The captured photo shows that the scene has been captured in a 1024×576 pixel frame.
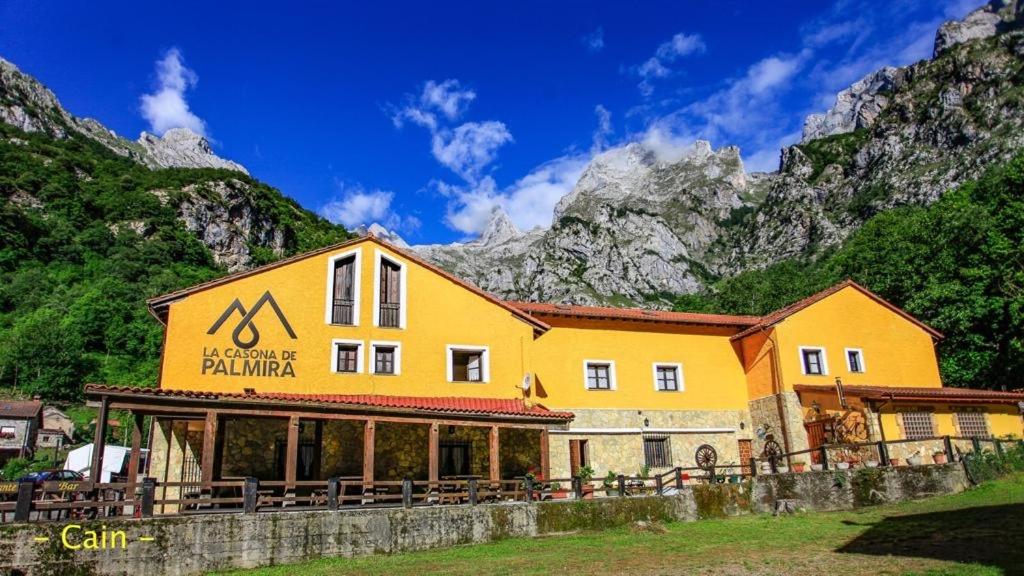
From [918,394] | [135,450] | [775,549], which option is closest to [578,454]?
[775,549]

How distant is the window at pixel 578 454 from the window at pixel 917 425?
12275mm

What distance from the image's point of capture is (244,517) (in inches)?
541

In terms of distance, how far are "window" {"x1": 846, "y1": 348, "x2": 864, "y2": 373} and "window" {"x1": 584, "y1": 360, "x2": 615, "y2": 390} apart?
407 inches

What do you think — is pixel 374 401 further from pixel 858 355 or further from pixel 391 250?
pixel 858 355

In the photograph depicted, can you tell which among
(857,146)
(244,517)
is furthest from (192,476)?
(857,146)

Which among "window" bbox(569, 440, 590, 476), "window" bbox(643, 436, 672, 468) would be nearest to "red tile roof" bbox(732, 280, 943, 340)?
"window" bbox(643, 436, 672, 468)

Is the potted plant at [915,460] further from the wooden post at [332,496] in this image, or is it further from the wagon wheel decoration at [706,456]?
the wooden post at [332,496]

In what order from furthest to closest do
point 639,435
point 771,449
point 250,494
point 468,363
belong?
point 771,449, point 639,435, point 468,363, point 250,494

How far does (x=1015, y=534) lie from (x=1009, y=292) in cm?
2426

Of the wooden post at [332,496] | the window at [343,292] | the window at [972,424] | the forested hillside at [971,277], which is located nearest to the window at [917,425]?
the window at [972,424]

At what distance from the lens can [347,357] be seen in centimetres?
2175

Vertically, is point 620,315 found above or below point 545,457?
above

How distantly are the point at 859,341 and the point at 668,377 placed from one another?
8684 millimetres

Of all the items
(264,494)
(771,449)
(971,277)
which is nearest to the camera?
(264,494)
